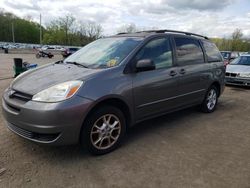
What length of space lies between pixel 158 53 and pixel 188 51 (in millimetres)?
1019

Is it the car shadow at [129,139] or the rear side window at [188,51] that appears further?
the rear side window at [188,51]

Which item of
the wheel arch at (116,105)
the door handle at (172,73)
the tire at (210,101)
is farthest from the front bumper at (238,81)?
the wheel arch at (116,105)

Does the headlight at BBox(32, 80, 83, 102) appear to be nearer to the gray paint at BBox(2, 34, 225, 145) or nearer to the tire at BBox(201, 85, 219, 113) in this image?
the gray paint at BBox(2, 34, 225, 145)

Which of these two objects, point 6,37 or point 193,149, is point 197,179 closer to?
point 193,149

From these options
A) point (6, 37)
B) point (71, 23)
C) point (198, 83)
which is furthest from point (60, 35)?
point (198, 83)

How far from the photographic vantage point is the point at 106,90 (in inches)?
134

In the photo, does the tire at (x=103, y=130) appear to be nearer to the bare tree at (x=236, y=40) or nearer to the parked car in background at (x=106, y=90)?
the parked car in background at (x=106, y=90)

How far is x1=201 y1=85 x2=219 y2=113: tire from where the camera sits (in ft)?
18.9

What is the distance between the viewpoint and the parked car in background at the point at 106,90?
311cm

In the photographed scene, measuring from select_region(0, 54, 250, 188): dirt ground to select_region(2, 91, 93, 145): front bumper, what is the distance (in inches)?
14.6

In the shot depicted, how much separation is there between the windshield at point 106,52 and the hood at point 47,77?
0.92ft

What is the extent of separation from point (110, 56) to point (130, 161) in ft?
5.38

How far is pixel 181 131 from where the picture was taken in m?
4.61

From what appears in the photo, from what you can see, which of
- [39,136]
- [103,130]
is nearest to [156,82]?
[103,130]
